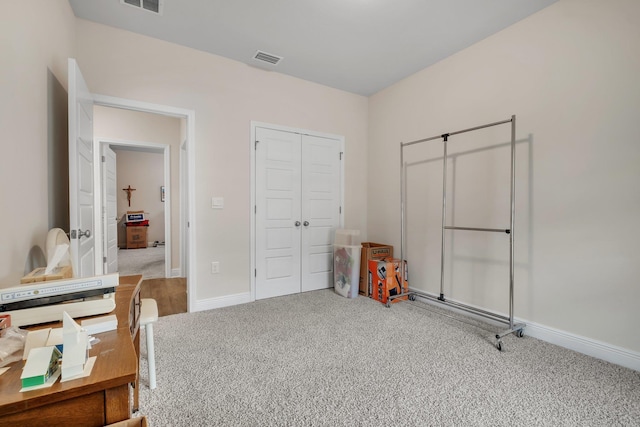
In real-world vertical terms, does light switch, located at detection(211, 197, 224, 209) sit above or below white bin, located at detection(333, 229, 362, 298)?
above

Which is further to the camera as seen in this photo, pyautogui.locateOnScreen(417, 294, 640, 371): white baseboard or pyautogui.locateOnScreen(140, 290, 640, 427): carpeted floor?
pyautogui.locateOnScreen(417, 294, 640, 371): white baseboard

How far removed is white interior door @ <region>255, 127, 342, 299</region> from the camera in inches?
134

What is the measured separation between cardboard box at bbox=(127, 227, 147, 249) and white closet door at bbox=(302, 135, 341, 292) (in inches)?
233

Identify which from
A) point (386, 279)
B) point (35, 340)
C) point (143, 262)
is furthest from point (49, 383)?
point (143, 262)

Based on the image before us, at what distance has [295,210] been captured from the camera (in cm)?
361

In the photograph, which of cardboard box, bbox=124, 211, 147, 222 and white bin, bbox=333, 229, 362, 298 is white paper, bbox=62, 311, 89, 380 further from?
cardboard box, bbox=124, 211, 147, 222

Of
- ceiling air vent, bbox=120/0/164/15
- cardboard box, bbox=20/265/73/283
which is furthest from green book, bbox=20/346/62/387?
ceiling air vent, bbox=120/0/164/15

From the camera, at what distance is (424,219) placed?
3344 mm

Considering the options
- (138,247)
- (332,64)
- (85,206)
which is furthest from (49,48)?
(138,247)

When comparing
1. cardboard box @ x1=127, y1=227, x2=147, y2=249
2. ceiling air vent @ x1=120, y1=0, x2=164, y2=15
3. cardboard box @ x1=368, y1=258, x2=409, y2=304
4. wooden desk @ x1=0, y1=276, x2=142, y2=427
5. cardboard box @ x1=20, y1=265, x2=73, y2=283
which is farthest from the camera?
cardboard box @ x1=127, y1=227, x2=147, y2=249

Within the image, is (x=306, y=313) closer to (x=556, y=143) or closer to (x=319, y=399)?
(x=319, y=399)

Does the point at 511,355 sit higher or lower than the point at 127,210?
lower

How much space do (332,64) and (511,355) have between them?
10.4ft

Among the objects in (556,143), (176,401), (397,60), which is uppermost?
(397,60)
